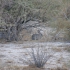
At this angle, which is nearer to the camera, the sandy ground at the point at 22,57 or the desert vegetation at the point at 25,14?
the sandy ground at the point at 22,57

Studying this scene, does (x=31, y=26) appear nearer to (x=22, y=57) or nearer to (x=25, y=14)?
(x=25, y=14)

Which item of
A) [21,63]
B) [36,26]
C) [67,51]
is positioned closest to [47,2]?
[36,26]

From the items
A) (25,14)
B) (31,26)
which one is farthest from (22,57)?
(31,26)

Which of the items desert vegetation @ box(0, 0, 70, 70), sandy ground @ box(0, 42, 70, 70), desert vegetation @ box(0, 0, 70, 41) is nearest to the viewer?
sandy ground @ box(0, 42, 70, 70)

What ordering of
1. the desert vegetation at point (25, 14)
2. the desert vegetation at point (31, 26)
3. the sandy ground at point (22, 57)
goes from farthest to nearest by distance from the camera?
the desert vegetation at point (25, 14), the desert vegetation at point (31, 26), the sandy ground at point (22, 57)

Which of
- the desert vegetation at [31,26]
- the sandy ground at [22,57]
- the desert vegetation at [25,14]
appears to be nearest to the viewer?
the sandy ground at [22,57]

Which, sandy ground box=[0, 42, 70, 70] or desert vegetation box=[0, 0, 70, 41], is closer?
sandy ground box=[0, 42, 70, 70]

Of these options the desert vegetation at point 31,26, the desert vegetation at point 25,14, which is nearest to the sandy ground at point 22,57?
the desert vegetation at point 31,26

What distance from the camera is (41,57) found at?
8.68 metres

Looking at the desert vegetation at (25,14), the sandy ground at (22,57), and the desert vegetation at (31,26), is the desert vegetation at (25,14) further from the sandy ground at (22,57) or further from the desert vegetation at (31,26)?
the sandy ground at (22,57)

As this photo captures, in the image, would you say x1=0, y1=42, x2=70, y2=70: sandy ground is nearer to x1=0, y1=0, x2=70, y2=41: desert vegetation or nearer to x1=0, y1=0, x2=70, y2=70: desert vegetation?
x1=0, y1=0, x2=70, y2=70: desert vegetation

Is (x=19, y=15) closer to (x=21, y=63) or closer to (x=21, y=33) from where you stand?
(x=21, y=33)

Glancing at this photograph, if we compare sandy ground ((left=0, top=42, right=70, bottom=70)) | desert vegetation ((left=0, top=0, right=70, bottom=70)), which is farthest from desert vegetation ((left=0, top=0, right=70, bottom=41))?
sandy ground ((left=0, top=42, right=70, bottom=70))

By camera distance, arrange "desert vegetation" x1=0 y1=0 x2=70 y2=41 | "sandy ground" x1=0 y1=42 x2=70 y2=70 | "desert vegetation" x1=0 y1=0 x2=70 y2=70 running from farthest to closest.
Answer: "desert vegetation" x1=0 y1=0 x2=70 y2=41 → "desert vegetation" x1=0 y1=0 x2=70 y2=70 → "sandy ground" x1=0 y1=42 x2=70 y2=70
